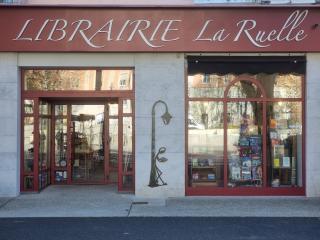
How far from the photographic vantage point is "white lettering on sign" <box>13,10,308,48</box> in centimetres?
1233

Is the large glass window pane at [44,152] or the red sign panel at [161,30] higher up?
the red sign panel at [161,30]

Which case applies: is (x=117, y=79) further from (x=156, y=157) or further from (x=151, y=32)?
(x=156, y=157)

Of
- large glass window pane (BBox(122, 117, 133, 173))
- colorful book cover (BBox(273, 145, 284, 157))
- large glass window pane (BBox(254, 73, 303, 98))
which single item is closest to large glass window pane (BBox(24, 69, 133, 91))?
large glass window pane (BBox(122, 117, 133, 173))

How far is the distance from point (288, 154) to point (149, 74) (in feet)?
11.7

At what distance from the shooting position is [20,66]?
1263cm

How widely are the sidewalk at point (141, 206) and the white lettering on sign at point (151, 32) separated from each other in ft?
10.8

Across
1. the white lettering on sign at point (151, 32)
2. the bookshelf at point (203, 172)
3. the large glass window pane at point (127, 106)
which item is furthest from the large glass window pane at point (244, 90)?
the large glass window pane at point (127, 106)

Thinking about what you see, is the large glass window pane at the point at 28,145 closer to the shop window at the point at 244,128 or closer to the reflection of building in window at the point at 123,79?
the reflection of building in window at the point at 123,79
